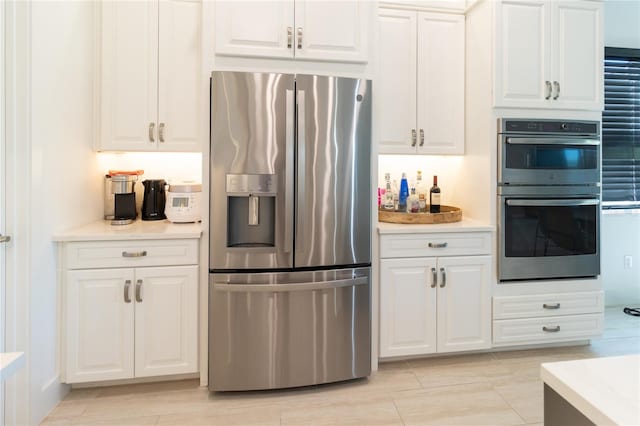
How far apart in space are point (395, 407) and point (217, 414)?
3.18ft

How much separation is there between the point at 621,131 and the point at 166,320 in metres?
4.28

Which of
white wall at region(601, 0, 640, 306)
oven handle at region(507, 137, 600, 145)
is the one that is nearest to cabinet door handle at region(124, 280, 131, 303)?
oven handle at region(507, 137, 600, 145)

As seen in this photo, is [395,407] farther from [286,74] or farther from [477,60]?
[477,60]

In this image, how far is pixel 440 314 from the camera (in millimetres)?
2537

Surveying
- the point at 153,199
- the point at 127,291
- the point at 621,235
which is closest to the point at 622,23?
the point at 621,235

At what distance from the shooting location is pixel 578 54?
270cm

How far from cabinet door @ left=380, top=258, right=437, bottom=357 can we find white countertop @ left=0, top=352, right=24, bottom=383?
1.97 meters

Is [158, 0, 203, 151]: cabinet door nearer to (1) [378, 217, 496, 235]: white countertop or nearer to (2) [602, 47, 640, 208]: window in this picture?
(1) [378, 217, 496, 235]: white countertop

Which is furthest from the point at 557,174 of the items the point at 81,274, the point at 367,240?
the point at 81,274

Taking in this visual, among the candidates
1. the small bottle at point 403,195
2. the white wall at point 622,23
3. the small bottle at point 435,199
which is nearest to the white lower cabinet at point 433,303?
the small bottle at point 435,199

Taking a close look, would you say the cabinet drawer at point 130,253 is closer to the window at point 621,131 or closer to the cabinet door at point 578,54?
the cabinet door at point 578,54

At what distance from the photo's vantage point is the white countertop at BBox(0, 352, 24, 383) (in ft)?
2.22

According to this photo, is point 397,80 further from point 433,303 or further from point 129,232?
point 129,232

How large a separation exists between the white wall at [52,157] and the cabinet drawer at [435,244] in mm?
1874
